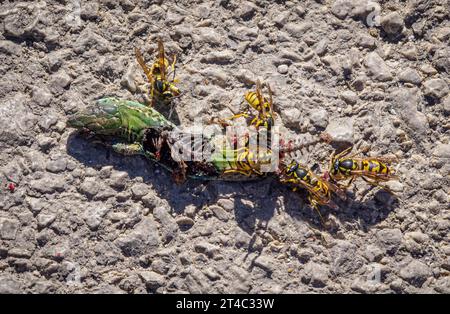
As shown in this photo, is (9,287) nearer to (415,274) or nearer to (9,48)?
(9,48)

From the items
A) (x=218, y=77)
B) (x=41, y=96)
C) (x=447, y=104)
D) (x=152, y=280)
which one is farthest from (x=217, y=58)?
(x=447, y=104)

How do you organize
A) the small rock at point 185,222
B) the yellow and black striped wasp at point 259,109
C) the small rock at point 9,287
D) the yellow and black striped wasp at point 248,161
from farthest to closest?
the yellow and black striped wasp at point 259,109, the small rock at point 185,222, the yellow and black striped wasp at point 248,161, the small rock at point 9,287

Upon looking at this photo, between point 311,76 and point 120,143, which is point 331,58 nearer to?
point 311,76

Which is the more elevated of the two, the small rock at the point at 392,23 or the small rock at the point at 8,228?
the small rock at the point at 392,23

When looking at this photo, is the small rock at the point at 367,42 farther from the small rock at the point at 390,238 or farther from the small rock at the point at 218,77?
the small rock at the point at 390,238

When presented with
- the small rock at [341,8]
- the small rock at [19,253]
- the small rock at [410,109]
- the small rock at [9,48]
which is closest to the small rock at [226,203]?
the small rock at [19,253]

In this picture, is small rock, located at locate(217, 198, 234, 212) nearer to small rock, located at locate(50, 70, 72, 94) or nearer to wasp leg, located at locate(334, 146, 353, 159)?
wasp leg, located at locate(334, 146, 353, 159)

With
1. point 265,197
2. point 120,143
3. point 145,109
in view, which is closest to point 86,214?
point 120,143
